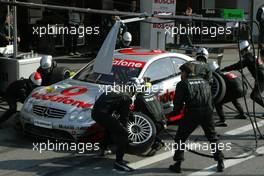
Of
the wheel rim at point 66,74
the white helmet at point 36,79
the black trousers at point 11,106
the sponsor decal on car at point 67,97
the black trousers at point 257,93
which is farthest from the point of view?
the wheel rim at point 66,74

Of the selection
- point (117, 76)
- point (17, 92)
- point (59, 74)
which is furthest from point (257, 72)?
point (17, 92)

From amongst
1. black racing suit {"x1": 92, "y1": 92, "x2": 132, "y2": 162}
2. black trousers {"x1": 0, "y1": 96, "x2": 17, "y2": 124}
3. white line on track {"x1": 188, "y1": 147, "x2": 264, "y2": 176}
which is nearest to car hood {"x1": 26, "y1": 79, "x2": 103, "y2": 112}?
black trousers {"x1": 0, "y1": 96, "x2": 17, "y2": 124}

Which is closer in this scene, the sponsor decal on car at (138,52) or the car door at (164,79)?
the car door at (164,79)

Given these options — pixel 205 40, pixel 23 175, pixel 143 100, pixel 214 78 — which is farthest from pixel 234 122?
pixel 205 40

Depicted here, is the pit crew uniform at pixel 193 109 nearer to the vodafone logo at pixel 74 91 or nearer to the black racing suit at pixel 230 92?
the vodafone logo at pixel 74 91

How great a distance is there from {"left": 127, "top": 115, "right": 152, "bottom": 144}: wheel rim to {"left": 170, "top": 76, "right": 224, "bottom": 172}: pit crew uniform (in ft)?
2.15

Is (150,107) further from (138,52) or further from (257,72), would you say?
(257,72)

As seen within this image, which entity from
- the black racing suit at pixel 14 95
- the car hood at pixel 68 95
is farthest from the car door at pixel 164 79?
the black racing suit at pixel 14 95

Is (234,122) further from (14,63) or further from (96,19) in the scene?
(96,19)

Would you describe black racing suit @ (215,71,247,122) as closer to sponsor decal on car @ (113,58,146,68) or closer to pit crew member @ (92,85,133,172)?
sponsor decal on car @ (113,58,146,68)

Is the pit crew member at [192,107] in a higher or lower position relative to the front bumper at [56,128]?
A: higher

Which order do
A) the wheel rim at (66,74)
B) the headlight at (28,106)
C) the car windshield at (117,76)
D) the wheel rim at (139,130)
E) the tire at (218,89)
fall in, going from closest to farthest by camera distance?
1. the wheel rim at (139,130)
2. the headlight at (28,106)
3. the car windshield at (117,76)
4. the tire at (218,89)
5. the wheel rim at (66,74)

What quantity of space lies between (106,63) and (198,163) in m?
2.13

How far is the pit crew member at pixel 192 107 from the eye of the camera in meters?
7.77
